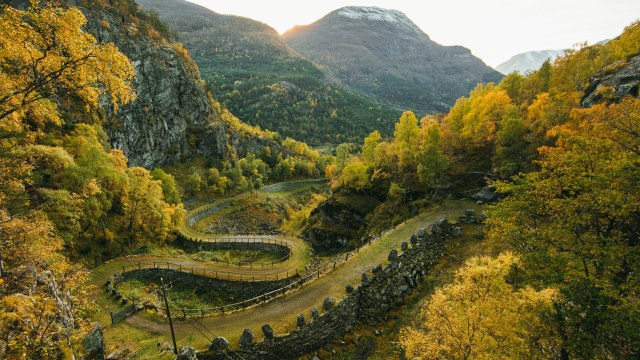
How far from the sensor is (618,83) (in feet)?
82.9

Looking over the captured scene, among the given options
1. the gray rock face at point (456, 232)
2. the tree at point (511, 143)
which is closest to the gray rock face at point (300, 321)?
the gray rock face at point (456, 232)

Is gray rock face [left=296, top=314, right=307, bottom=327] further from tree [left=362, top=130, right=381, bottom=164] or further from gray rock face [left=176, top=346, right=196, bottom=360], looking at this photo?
tree [left=362, top=130, right=381, bottom=164]

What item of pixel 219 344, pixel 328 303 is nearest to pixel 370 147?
pixel 328 303

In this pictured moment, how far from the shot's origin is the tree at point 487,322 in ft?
35.6

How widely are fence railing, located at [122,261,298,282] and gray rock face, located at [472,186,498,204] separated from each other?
2395 cm

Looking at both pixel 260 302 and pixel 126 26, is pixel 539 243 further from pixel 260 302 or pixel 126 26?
pixel 126 26

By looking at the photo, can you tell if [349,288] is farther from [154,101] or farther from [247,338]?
[154,101]

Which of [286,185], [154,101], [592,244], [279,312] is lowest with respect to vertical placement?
[286,185]

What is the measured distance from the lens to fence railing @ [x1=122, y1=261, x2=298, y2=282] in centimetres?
2833

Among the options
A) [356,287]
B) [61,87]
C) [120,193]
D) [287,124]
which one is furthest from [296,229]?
[287,124]

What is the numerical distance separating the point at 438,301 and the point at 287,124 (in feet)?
601

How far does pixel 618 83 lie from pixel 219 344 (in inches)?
1707

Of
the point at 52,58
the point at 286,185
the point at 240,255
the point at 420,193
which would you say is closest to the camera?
the point at 52,58

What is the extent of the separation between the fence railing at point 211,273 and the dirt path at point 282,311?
7899 millimetres
